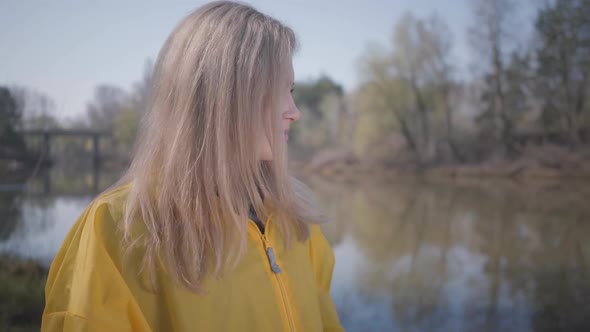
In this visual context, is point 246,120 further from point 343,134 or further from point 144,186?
point 343,134

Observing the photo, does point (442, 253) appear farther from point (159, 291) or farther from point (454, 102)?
point (454, 102)

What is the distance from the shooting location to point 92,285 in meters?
0.78

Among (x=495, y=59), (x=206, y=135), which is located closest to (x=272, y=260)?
(x=206, y=135)

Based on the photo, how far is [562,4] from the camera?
8.66 meters

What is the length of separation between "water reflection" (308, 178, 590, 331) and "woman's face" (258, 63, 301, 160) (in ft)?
9.78

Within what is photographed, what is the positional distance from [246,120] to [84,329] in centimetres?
55

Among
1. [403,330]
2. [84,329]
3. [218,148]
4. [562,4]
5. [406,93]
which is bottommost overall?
[403,330]

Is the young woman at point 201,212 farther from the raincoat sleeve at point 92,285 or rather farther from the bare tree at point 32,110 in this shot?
the bare tree at point 32,110

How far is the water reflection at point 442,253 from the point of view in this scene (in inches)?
148

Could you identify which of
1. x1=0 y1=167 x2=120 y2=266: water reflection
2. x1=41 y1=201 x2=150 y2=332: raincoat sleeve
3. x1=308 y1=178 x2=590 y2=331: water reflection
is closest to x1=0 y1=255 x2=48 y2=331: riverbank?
x1=0 y1=167 x2=120 y2=266: water reflection

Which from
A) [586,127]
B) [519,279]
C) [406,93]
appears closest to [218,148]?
[519,279]

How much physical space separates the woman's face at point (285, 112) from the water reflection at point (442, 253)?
297 cm

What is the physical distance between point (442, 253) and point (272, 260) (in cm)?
511

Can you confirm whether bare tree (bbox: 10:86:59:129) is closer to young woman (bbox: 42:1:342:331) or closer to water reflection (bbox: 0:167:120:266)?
water reflection (bbox: 0:167:120:266)
